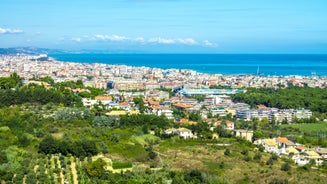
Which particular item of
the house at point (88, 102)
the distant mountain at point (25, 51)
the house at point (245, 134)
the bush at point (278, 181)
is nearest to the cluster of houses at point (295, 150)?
the house at point (245, 134)

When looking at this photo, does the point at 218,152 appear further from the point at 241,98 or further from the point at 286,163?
the point at 241,98

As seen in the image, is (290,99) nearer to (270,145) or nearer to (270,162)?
(270,145)

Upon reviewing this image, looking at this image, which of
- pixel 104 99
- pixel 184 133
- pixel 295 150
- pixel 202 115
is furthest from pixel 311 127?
pixel 104 99

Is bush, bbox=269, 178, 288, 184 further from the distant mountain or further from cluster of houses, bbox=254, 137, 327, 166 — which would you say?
the distant mountain

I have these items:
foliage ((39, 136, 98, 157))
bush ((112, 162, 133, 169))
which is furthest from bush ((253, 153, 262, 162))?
foliage ((39, 136, 98, 157))

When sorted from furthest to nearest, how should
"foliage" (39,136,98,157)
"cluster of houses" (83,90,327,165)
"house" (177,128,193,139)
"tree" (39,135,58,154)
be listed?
"house" (177,128,193,139) → "cluster of houses" (83,90,327,165) → "tree" (39,135,58,154) → "foliage" (39,136,98,157)

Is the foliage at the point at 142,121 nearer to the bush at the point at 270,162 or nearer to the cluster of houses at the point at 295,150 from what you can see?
the cluster of houses at the point at 295,150

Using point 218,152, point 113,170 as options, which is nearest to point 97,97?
point 218,152
